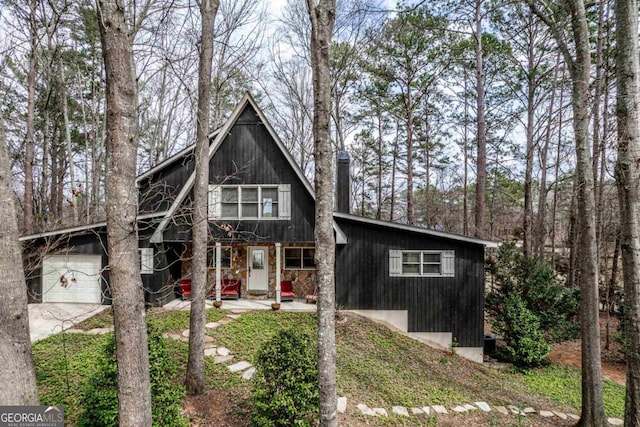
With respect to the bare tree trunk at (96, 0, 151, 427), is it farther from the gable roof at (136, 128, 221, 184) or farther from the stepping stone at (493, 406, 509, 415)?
the gable roof at (136, 128, 221, 184)

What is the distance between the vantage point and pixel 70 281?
32.5 ft

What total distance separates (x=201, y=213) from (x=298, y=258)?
268 inches

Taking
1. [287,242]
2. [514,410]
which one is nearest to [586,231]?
[514,410]

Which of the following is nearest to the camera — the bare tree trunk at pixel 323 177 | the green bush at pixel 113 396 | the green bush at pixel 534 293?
the green bush at pixel 113 396

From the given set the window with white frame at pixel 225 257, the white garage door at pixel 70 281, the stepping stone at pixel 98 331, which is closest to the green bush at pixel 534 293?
the window with white frame at pixel 225 257

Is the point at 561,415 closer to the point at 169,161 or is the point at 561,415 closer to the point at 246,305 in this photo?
the point at 246,305

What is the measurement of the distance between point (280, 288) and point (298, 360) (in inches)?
240

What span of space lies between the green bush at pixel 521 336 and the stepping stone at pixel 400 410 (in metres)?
5.28

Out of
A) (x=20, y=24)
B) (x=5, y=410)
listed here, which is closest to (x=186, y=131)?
(x=20, y=24)

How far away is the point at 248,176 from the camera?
1016 centimetres

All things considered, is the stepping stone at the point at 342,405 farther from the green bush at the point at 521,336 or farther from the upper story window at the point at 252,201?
the green bush at the point at 521,336

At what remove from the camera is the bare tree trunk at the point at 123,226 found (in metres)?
2.67

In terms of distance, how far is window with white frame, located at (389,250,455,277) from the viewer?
9.56 metres

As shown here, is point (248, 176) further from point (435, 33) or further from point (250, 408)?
point (435, 33)
